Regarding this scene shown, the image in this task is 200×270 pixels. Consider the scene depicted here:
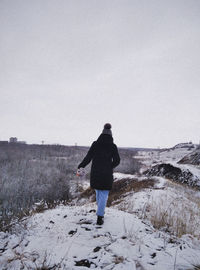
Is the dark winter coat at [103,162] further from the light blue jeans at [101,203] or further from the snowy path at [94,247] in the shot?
the snowy path at [94,247]

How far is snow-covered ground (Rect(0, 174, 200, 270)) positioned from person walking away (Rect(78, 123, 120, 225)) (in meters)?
0.47

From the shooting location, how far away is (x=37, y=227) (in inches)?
124

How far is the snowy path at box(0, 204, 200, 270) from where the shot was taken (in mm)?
2158

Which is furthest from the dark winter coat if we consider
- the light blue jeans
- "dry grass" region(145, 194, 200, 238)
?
"dry grass" region(145, 194, 200, 238)

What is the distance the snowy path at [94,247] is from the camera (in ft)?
7.08

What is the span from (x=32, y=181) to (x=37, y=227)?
897cm

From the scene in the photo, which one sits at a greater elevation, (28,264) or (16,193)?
(28,264)

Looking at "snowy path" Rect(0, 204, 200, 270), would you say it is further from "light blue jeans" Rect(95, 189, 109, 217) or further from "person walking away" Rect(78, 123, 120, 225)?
"person walking away" Rect(78, 123, 120, 225)

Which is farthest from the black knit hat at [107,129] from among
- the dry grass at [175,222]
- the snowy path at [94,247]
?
the dry grass at [175,222]

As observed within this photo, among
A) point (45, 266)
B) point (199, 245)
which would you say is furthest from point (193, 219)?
point (45, 266)

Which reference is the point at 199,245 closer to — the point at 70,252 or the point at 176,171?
the point at 70,252

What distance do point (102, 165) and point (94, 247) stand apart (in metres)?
1.42

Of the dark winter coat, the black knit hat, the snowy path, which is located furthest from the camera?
the black knit hat

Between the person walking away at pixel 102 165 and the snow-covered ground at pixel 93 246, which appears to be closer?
the snow-covered ground at pixel 93 246
